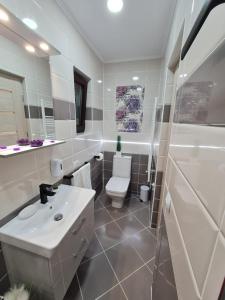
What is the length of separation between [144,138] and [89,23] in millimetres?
1801

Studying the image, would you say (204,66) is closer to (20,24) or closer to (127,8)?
(20,24)

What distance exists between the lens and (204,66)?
16.0 inches

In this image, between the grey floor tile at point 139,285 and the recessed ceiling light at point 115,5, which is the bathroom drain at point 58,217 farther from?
the recessed ceiling light at point 115,5

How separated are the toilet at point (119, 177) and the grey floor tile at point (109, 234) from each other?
0.40 metres

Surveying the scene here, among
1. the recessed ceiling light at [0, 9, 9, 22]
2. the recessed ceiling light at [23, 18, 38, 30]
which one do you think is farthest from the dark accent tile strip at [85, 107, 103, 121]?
the recessed ceiling light at [0, 9, 9, 22]

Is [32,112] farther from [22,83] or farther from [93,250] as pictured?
[93,250]

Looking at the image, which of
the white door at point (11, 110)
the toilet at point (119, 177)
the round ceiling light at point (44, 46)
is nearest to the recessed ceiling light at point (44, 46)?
the round ceiling light at point (44, 46)

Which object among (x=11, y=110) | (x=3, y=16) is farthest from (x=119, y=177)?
(x=3, y=16)

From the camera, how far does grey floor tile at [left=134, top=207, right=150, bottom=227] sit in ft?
6.81

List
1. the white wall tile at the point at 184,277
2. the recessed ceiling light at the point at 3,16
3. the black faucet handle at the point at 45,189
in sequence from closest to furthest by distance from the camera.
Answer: the white wall tile at the point at 184,277 → the recessed ceiling light at the point at 3,16 → the black faucet handle at the point at 45,189

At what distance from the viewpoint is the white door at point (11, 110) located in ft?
2.94

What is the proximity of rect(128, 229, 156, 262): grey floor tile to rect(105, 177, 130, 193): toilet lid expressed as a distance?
63cm

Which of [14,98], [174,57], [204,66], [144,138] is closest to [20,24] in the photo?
[14,98]

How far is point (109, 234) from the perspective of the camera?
6.04ft
